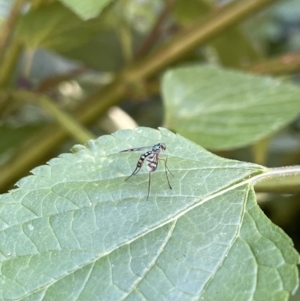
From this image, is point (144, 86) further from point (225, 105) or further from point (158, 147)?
point (158, 147)

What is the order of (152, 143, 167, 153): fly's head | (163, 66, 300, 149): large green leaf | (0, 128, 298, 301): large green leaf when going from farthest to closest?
(163, 66, 300, 149): large green leaf
(152, 143, 167, 153): fly's head
(0, 128, 298, 301): large green leaf

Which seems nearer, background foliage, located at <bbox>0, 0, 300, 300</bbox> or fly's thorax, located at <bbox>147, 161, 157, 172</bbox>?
fly's thorax, located at <bbox>147, 161, 157, 172</bbox>

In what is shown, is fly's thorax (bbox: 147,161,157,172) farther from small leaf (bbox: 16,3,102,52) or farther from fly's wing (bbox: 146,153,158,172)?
small leaf (bbox: 16,3,102,52)

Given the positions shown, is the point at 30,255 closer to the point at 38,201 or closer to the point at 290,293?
the point at 38,201

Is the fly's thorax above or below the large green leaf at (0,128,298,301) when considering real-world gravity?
above

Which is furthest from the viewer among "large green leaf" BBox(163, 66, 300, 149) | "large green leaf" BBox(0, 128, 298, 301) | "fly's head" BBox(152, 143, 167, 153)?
"large green leaf" BBox(163, 66, 300, 149)

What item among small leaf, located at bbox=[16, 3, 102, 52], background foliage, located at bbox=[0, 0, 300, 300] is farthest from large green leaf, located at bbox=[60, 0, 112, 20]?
small leaf, located at bbox=[16, 3, 102, 52]
